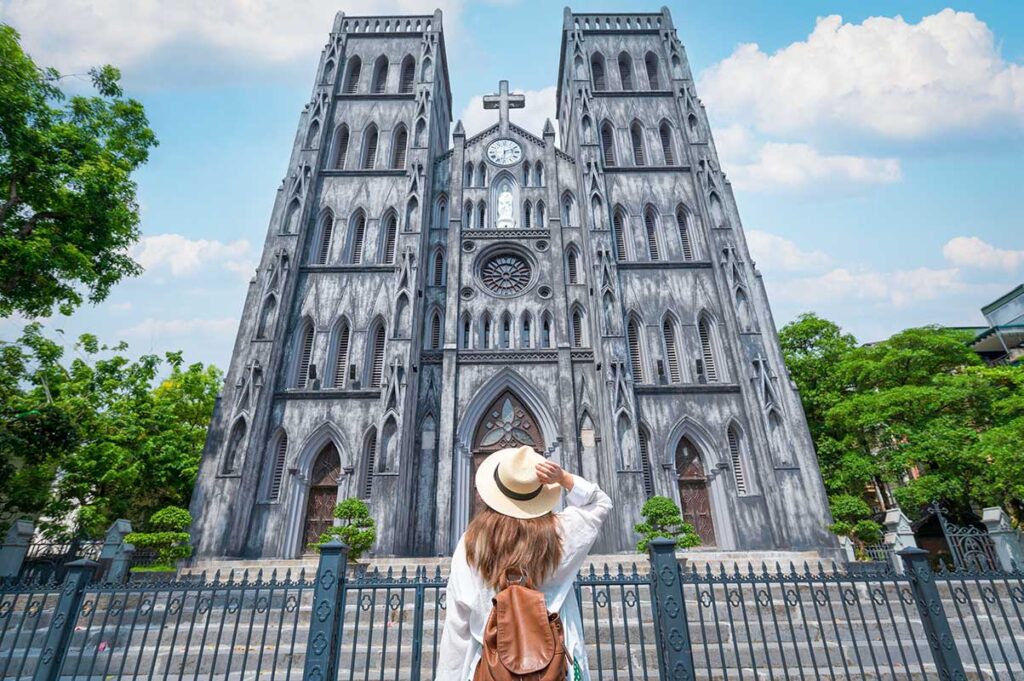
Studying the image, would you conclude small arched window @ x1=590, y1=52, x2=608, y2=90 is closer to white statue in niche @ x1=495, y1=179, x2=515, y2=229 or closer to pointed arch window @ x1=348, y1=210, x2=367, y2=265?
white statue in niche @ x1=495, y1=179, x2=515, y2=229

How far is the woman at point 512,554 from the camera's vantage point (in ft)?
7.37

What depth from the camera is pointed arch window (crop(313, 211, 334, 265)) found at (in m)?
18.7

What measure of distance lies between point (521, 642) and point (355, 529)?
11.0m

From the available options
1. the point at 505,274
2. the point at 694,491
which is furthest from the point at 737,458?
the point at 505,274

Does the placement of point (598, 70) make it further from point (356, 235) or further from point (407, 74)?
point (356, 235)

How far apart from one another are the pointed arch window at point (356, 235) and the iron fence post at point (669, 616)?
16.5 meters

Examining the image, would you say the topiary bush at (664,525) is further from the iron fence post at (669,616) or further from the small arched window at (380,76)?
the small arched window at (380,76)

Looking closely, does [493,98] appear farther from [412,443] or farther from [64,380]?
[64,380]

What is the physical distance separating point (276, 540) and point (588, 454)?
936 cm

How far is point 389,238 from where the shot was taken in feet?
63.3

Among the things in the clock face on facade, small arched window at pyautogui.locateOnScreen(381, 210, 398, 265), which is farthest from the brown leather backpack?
the clock face on facade

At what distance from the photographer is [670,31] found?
2347cm

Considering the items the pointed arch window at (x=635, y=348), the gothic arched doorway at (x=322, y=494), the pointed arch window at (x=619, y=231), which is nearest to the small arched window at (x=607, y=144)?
the pointed arch window at (x=619, y=231)

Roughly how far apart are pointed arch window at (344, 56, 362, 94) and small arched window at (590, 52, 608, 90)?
10.8 meters
